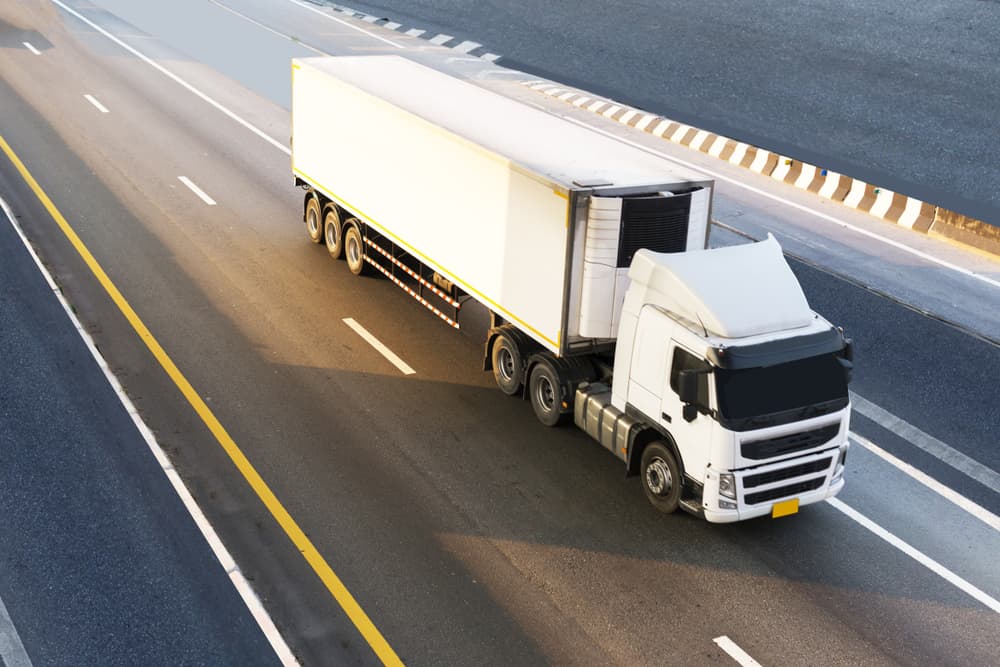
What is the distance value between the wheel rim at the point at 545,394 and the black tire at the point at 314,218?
7525 millimetres

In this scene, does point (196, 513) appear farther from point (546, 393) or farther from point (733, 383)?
point (733, 383)

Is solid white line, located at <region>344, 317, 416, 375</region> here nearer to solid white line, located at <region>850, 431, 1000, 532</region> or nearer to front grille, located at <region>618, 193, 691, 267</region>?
front grille, located at <region>618, 193, 691, 267</region>

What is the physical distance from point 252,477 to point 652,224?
234 inches

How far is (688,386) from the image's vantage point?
40.5ft

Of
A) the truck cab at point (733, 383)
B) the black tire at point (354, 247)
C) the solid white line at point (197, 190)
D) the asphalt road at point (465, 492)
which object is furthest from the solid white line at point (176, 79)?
the truck cab at point (733, 383)

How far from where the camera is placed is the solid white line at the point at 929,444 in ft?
48.0

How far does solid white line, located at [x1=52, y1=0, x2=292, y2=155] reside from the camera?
91.0 ft

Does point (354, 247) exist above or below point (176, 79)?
below

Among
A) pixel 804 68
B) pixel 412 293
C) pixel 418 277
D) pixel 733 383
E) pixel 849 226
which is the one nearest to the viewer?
pixel 733 383

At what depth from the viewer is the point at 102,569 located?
11969mm

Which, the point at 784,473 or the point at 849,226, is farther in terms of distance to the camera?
the point at 849,226

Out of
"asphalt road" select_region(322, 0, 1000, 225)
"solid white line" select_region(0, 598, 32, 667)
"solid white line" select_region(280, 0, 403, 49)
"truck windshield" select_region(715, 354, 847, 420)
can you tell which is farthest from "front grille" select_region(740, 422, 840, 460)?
"solid white line" select_region(280, 0, 403, 49)

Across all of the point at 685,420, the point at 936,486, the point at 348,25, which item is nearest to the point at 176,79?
the point at 348,25

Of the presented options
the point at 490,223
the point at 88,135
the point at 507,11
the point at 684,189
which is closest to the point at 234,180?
Result: the point at 88,135
